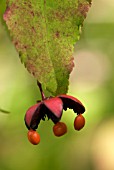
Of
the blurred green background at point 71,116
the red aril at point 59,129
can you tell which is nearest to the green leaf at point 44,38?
the red aril at point 59,129

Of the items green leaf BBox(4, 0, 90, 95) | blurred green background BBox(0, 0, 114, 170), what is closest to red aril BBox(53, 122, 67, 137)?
green leaf BBox(4, 0, 90, 95)

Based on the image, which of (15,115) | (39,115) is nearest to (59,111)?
(39,115)

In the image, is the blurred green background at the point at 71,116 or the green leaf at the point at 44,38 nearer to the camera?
the green leaf at the point at 44,38

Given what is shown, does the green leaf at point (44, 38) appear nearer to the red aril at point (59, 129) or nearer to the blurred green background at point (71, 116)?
the red aril at point (59, 129)

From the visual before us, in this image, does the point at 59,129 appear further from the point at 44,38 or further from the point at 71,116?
the point at 71,116

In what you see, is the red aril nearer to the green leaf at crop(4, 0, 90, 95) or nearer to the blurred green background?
the green leaf at crop(4, 0, 90, 95)

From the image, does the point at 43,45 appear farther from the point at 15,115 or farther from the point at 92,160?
the point at 92,160
